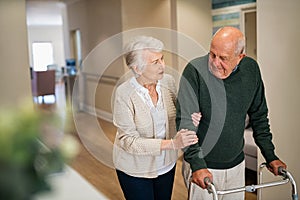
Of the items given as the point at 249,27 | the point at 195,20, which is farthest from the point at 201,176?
the point at 249,27

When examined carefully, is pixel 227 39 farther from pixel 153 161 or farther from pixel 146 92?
pixel 153 161

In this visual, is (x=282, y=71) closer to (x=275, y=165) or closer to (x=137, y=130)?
(x=275, y=165)

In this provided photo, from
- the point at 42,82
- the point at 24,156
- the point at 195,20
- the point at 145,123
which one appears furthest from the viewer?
the point at 42,82

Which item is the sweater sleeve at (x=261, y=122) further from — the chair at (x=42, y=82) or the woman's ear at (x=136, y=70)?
the chair at (x=42, y=82)

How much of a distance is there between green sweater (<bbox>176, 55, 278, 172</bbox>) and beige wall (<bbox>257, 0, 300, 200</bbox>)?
83cm

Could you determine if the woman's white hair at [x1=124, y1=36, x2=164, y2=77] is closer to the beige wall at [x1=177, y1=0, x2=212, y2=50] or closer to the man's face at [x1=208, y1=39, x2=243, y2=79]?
the man's face at [x1=208, y1=39, x2=243, y2=79]

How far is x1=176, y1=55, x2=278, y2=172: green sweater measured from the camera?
5.68 feet

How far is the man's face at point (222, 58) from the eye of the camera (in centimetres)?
162

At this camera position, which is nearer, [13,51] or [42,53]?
[13,51]

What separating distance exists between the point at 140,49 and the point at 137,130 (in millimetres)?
384

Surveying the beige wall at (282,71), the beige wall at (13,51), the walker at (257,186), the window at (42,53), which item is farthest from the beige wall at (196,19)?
the window at (42,53)

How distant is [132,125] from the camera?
1.70 m

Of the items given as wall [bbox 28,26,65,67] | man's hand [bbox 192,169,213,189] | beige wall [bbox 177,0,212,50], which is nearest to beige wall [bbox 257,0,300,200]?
man's hand [bbox 192,169,213,189]

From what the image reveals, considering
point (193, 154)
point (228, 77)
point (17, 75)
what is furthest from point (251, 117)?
point (17, 75)
